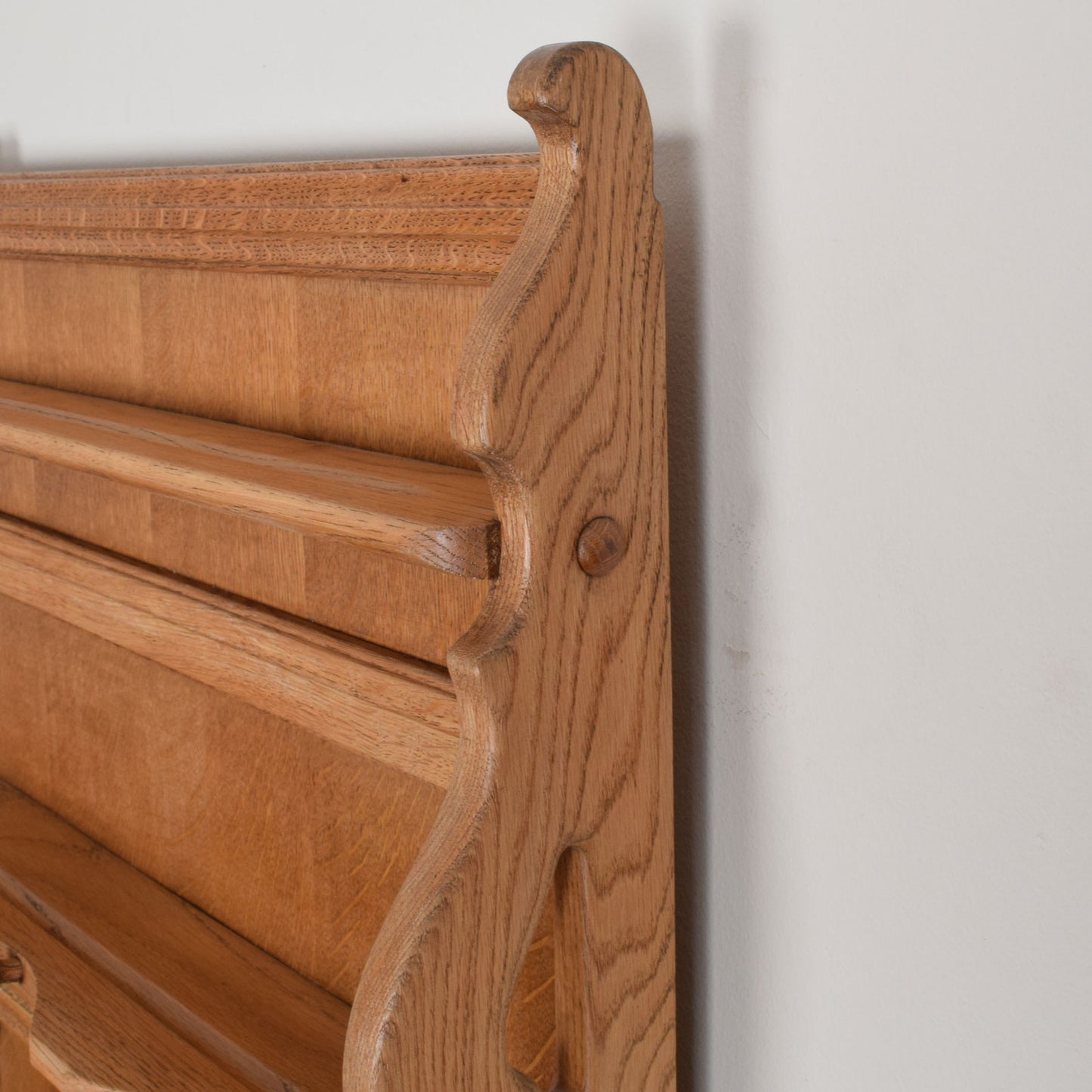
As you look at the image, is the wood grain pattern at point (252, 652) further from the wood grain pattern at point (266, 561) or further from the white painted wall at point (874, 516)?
the white painted wall at point (874, 516)

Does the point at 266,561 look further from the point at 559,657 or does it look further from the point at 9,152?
the point at 9,152

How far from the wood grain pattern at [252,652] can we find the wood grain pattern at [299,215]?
19 centimetres

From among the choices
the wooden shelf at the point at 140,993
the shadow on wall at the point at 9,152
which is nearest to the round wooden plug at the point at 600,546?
the wooden shelf at the point at 140,993

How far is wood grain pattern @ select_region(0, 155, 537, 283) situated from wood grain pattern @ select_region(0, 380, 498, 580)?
9cm

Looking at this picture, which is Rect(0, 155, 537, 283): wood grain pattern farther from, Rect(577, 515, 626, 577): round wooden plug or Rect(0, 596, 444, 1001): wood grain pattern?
Rect(0, 596, 444, 1001): wood grain pattern

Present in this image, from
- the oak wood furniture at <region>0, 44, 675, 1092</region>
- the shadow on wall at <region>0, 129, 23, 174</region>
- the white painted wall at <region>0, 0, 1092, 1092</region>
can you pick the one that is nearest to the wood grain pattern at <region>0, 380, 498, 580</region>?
the oak wood furniture at <region>0, 44, 675, 1092</region>

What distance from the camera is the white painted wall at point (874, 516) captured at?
46 centimetres

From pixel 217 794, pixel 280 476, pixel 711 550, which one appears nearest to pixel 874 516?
pixel 711 550

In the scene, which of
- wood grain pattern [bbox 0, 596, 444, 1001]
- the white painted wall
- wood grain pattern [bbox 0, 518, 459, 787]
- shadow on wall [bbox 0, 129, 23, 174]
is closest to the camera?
the white painted wall

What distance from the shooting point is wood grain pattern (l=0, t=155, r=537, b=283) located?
0.54 meters

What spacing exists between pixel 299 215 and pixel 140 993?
46cm

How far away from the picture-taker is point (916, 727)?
506 mm

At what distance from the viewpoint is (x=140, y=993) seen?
0.76m

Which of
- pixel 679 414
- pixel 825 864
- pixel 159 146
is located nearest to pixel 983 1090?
pixel 825 864
